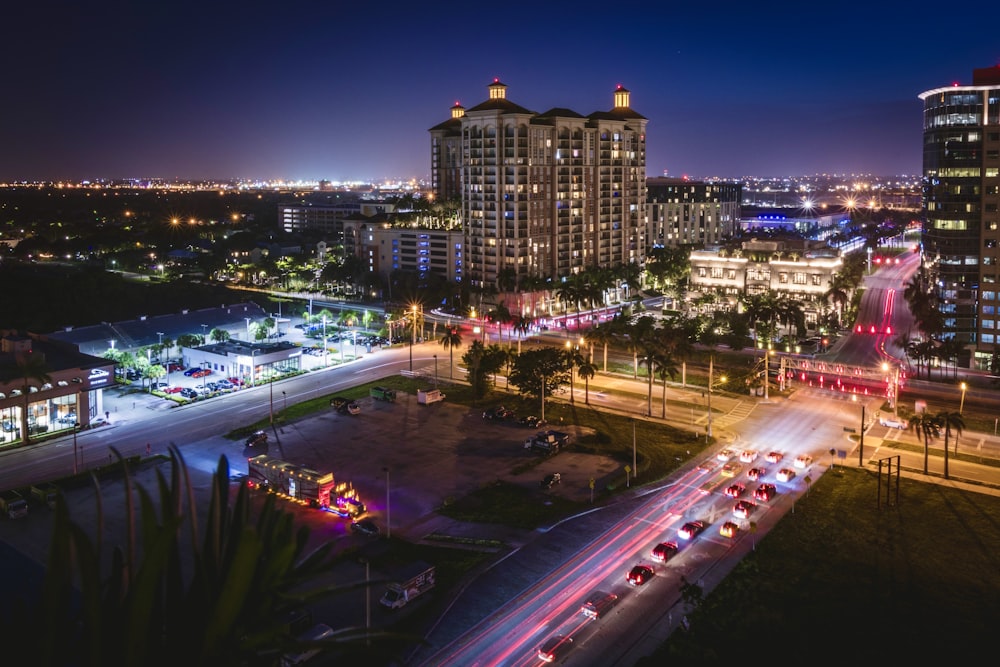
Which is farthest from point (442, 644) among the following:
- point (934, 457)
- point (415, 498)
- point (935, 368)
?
point (935, 368)

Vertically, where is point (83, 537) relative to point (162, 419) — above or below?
above

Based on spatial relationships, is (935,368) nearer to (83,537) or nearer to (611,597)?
(611,597)

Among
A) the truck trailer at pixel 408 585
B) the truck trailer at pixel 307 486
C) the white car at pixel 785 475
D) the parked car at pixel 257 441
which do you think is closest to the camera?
the truck trailer at pixel 408 585

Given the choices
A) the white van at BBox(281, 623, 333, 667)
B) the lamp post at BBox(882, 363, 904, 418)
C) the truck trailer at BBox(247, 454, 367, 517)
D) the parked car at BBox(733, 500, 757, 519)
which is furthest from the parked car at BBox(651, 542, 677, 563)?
the lamp post at BBox(882, 363, 904, 418)

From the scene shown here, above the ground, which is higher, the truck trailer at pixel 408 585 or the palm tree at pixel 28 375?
the palm tree at pixel 28 375

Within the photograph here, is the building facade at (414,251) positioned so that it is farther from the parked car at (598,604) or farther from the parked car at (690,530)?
the parked car at (598,604)

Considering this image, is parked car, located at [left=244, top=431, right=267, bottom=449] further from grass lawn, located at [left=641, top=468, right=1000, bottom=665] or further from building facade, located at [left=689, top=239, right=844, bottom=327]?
building facade, located at [left=689, top=239, right=844, bottom=327]

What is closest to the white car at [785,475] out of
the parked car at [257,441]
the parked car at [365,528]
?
the parked car at [365,528]
